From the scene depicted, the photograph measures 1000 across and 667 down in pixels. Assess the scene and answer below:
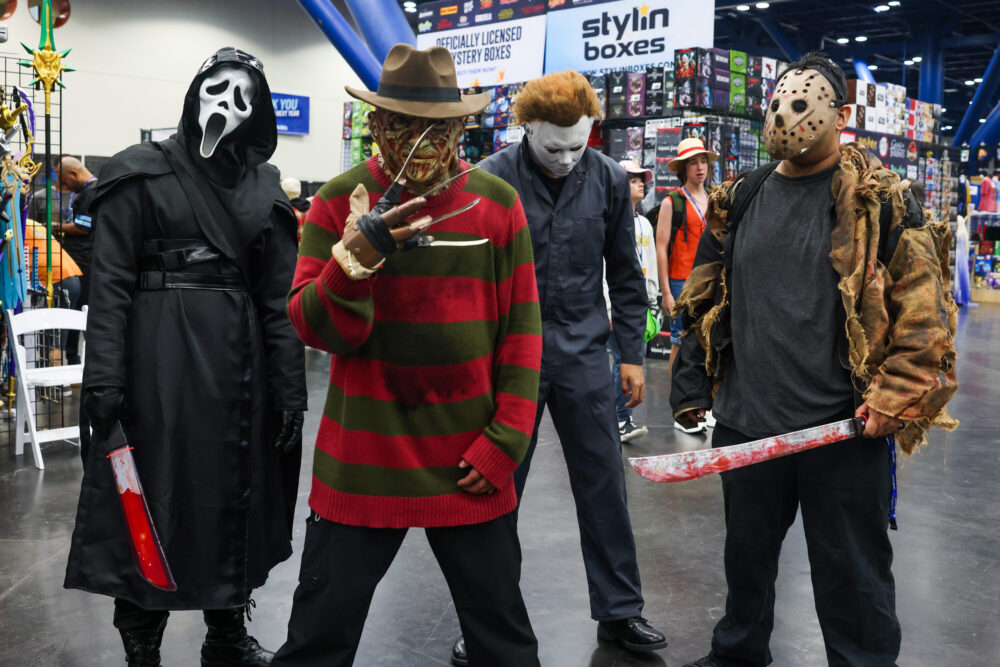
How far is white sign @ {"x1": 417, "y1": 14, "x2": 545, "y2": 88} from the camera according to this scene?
31.3 feet

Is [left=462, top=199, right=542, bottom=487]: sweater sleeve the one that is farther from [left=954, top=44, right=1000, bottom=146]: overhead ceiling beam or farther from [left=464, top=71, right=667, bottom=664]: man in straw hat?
[left=954, top=44, right=1000, bottom=146]: overhead ceiling beam

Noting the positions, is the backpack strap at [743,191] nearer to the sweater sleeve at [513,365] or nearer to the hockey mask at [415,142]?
the sweater sleeve at [513,365]

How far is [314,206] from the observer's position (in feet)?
6.11

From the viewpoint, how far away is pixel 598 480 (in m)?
2.88

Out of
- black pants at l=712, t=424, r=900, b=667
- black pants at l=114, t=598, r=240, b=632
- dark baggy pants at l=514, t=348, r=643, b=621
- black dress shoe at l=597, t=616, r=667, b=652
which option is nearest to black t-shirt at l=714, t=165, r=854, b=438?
black pants at l=712, t=424, r=900, b=667

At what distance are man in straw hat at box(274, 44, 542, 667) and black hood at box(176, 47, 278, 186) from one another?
73 cm

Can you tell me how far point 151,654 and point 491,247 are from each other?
1.50 meters

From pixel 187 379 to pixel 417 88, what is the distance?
1068 millimetres

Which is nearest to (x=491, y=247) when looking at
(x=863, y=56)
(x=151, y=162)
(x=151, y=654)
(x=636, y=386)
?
(x=151, y=162)

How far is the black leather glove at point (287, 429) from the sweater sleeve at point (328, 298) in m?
0.79

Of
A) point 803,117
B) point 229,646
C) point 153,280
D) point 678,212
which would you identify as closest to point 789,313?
point 803,117

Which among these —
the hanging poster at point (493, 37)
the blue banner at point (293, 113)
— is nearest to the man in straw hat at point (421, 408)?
the hanging poster at point (493, 37)

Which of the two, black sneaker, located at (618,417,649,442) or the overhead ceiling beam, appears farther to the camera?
the overhead ceiling beam

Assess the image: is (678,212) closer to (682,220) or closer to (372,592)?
(682,220)
